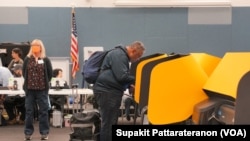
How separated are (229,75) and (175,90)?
315 millimetres

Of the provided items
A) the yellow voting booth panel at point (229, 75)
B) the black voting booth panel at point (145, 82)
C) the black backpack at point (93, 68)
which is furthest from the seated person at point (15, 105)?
the yellow voting booth panel at point (229, 75)

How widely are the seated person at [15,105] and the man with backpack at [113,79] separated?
149 inches

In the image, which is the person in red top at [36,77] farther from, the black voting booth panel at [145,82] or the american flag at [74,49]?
the american flag at [74,49]

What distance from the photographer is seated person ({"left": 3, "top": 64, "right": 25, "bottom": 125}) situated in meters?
8.09

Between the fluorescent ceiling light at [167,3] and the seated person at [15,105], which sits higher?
the fluorescent ceiling light at [167,3]

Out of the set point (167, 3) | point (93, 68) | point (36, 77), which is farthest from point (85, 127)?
point (167, 3)

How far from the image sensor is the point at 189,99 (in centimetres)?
205

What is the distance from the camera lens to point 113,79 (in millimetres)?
4648

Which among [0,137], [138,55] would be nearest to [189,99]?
[138,55]

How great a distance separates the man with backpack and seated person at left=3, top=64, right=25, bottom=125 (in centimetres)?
379

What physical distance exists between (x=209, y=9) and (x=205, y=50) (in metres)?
1.13

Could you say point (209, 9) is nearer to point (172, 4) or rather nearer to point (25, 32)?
point (172, 4)

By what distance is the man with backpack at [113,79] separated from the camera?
458 centimetres

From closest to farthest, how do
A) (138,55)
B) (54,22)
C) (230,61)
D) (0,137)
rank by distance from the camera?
(230,61), (138,55), (0,137), (54,22)
